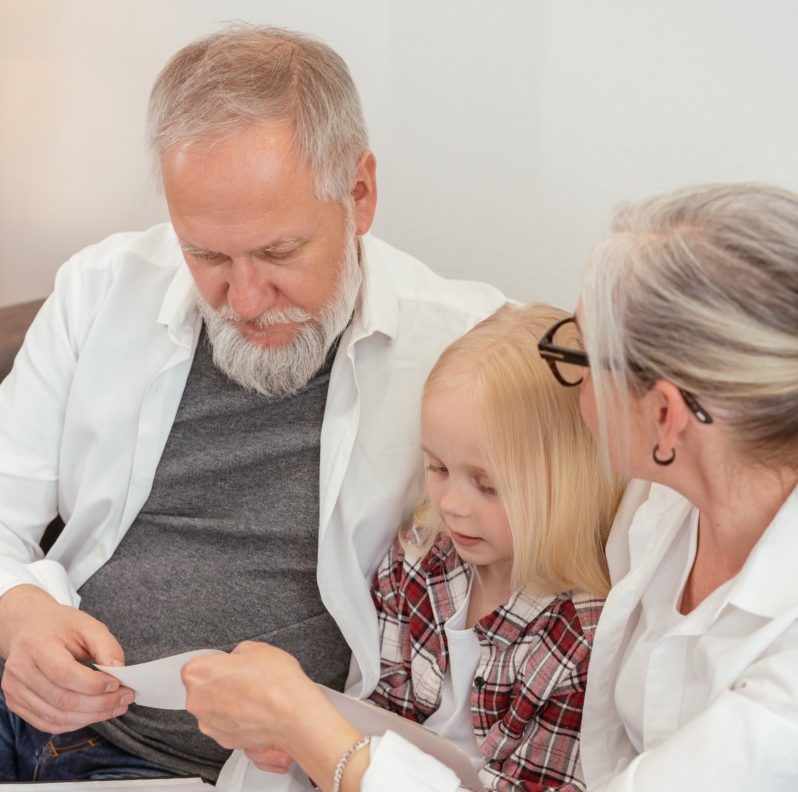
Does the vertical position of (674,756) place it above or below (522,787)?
above

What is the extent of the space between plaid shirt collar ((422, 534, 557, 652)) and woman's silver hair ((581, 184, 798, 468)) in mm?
462

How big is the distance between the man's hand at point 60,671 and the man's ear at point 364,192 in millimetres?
741

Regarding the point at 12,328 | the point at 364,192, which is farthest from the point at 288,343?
the point at 12,328

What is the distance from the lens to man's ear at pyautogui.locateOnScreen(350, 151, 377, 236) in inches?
67.5

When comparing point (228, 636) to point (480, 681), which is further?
point (228, 636)

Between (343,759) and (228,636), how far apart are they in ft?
1.74

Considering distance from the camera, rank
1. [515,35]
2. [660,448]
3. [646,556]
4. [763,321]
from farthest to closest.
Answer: [515,35]
[646,556]
[660,448]
[763,321]

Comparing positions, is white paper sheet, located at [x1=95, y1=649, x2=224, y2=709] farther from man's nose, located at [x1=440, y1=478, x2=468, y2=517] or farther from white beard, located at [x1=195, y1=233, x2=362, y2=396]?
white beard, located at [x1=195, y1=233, x2=362, y2=396]

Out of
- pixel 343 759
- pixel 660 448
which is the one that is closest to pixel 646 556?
pixel 660 448

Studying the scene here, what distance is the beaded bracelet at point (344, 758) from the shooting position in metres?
1.25

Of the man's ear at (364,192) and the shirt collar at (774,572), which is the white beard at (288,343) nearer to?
the man's ear at (364,192)

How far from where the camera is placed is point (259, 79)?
1.62 meters

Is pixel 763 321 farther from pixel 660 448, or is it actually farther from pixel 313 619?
pixel 313 619

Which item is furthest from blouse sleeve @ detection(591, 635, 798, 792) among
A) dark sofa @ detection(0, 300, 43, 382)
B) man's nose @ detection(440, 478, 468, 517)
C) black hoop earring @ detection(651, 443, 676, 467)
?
dark sofa @ detection(0, 300, 43, 382)
